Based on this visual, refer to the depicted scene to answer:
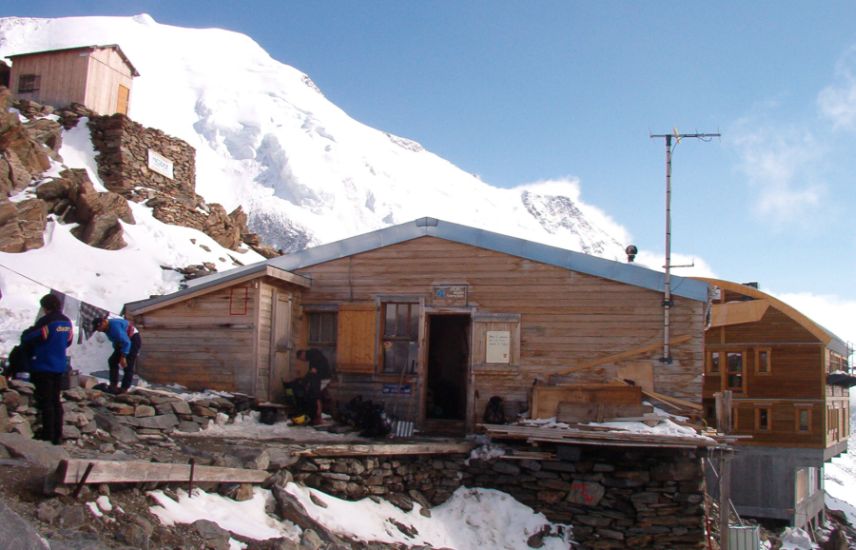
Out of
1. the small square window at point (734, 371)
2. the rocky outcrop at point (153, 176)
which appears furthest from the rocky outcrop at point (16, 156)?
the small square window at point (734, 371)

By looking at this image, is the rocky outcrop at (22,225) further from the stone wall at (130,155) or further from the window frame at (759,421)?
the window frame at (759,421)

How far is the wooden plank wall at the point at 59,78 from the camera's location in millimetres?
26359

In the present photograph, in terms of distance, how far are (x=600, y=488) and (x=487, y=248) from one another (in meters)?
4.81

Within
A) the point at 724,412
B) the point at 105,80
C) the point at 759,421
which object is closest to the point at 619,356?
the point at 724,412

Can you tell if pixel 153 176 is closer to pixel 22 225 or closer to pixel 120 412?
pixel 22 225

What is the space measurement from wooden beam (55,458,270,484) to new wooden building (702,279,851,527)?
894 inches

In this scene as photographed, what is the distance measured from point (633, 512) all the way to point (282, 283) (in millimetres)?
7395

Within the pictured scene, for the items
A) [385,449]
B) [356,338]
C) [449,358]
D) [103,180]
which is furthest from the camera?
[103,180]

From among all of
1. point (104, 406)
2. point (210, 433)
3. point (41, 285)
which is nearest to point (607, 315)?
point (210, 433)

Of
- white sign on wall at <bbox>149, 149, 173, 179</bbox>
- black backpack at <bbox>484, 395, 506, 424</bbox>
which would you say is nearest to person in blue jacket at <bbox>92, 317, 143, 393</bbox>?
black backpack at <bbox>484, 395, 506, 424</bbox>

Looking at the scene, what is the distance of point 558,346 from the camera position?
49.0ft

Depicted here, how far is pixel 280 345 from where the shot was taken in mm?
15555

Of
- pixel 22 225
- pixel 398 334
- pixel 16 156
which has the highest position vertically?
pixel 16 156

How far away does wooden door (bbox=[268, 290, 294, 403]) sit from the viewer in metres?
15.2
